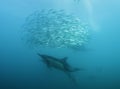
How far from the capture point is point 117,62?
8.88m

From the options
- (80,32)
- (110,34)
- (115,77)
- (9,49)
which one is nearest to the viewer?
(80,32)

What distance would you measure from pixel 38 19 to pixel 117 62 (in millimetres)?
3461

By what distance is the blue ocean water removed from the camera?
6.25 metres

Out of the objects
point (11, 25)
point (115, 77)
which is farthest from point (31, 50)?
point (115, 77)

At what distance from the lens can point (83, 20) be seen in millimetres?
6477

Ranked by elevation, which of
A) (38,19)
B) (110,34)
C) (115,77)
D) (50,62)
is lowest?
(50,62)

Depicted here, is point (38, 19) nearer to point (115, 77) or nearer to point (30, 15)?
point (30, 15)

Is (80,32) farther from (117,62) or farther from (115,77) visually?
(115,77)

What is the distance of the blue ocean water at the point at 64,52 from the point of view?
20.5 ft

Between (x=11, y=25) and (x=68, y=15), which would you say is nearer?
(x=68, y=15)

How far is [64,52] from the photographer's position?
7930 mm

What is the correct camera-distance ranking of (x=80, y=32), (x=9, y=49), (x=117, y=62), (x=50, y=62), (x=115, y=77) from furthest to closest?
1. (x=115, y=77)
2. (x=117, y=62)
3. (x=9, y=49)
4. (x=80, y=32)
5. (x=50, y=62)

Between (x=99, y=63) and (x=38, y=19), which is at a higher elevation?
(x=99, y=63)

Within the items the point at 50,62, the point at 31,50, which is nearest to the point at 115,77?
the point at 31,50
